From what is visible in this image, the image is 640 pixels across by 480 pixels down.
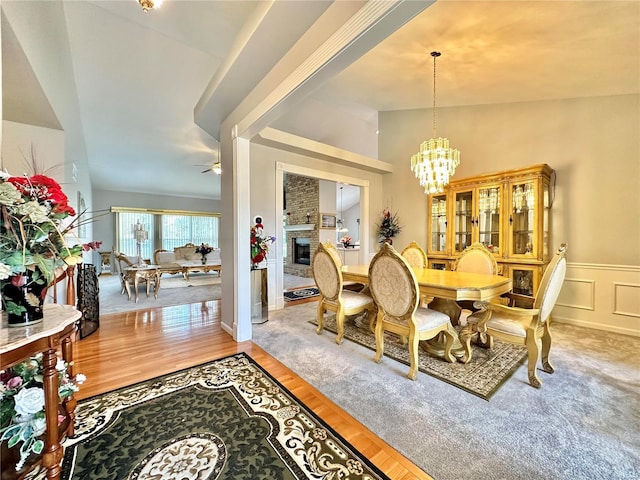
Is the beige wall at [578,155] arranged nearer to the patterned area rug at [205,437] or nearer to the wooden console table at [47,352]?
the patterned area rug at [205,437]

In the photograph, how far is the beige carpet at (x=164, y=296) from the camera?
443 centimetres

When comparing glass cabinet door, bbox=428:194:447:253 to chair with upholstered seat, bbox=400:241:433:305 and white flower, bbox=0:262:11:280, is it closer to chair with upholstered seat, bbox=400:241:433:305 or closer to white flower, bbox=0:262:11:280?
chair with upholstered seat, bbox=400:241:433:305

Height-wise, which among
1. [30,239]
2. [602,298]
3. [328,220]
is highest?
[328,220]

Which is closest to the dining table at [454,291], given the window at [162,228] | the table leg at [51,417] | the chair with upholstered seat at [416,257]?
Result: the chair with upholstered seat at [416,257]

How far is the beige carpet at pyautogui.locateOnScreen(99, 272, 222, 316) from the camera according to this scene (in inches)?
175

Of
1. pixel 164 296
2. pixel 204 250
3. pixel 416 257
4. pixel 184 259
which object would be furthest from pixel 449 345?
pixel 184 259

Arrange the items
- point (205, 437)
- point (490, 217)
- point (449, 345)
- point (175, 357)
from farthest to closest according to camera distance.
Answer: point (490, 217) < point (175, 357) < point (449, 345) < point (205, 437)

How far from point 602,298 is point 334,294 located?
11.6 feet

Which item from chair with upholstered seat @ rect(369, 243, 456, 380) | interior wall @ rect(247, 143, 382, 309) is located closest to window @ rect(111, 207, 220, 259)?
interior wall @ rect(247, 143, 382, 309)

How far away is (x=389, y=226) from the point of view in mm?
5426

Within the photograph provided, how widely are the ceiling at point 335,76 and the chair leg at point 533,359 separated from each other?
103 inches

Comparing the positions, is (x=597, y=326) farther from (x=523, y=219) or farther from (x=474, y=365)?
(x=474, y=365)

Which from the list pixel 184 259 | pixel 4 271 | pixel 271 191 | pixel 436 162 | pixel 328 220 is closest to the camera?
pixel 4 271

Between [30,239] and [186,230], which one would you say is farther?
[186,230]
